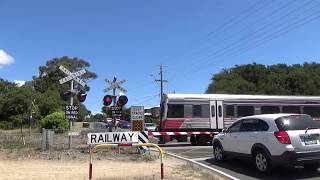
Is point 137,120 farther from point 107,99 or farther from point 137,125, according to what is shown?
point 107,99

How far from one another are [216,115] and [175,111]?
101 inches

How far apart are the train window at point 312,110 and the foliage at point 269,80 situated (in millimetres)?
45957

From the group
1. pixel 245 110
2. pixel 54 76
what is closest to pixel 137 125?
pixel 245 110

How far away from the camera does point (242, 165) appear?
52.0ft

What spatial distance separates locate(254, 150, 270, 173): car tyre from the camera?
44.4ft

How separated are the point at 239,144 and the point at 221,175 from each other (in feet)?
5.98

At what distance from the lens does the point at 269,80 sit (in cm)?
8425

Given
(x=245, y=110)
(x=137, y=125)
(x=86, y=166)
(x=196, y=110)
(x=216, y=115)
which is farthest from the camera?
(x=245, y=110)

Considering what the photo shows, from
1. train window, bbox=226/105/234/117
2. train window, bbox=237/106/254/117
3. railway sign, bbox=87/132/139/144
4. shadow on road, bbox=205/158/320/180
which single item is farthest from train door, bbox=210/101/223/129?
railway sign, bbox=87/132/139/144

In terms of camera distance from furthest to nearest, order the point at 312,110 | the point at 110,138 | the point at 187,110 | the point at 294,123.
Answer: the point at 312,110 < the point at 187,110 < the point at 110,138 < the point at 294,123

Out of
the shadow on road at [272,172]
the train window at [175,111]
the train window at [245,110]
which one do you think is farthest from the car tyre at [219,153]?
the train window at [245,110]

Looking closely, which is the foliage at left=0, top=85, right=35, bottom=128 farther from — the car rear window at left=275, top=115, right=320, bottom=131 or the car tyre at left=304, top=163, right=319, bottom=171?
the car rear window at left=275, top=115, right=320, bottom=131

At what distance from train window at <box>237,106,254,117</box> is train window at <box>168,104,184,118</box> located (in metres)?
3.68

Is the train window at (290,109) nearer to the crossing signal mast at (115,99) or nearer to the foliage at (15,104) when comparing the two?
the crossing signal mast at (115,99)
